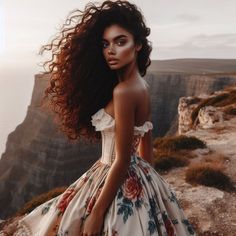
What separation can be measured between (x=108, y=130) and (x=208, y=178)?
6.72 meters

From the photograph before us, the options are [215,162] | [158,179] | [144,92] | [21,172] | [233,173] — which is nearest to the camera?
[144,92]

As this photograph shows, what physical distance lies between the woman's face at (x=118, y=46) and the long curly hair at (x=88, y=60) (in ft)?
0.18

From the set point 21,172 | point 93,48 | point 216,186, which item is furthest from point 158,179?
point 21,172

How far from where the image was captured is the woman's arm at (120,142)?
3154 mm

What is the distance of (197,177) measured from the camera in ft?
31.8

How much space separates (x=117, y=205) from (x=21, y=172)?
79220mm

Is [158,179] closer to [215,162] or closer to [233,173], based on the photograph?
[233,173]

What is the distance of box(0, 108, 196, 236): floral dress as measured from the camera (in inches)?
130

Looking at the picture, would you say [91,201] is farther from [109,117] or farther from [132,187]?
[109,117]

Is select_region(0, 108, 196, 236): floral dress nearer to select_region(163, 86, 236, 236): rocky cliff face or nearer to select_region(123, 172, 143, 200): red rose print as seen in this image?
select_region(123, 172, 143, 200): red rose print

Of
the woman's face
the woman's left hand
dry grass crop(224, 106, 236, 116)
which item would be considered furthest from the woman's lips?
dry grass crop(224, 106, 236, 116)

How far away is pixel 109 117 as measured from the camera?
3.38m

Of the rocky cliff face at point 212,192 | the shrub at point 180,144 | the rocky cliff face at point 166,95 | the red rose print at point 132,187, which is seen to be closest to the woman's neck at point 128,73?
the red rose print at point 132,187

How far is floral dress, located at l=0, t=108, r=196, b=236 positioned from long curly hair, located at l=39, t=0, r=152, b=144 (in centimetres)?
20
